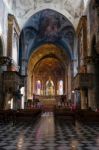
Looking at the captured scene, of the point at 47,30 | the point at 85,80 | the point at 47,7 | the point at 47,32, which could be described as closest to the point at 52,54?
the point at 47,32

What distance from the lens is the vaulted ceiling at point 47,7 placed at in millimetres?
31750

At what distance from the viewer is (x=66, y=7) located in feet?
108

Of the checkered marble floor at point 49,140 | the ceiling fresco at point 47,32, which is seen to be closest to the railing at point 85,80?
the checkered marble floor at point 49,140

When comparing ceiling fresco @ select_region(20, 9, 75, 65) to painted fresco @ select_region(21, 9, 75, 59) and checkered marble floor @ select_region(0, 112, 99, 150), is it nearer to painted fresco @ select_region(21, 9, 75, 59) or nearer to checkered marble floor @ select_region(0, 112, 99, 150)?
painted fresco @ select_region(21, 9, 75, 59)

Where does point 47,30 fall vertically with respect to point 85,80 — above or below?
above

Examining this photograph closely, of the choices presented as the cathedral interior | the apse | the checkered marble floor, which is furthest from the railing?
the apse

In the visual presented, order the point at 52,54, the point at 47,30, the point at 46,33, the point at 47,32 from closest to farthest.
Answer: the point at 47,30
the point at 47,32
the point at 46,33
the point at 52,54

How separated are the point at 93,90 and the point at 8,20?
11057 mm

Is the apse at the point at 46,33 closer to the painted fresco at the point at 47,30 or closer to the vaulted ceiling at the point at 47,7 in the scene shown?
the painted fresco at the point at 47,30

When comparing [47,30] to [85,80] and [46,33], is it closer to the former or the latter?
[46,33]

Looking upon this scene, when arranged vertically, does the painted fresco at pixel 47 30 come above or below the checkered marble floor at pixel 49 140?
above

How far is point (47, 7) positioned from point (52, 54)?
1704 centimetres

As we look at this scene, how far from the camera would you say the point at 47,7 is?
33.7 m

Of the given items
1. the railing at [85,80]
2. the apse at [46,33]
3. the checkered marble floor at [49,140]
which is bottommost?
the checkered marble floor at [49,140]
